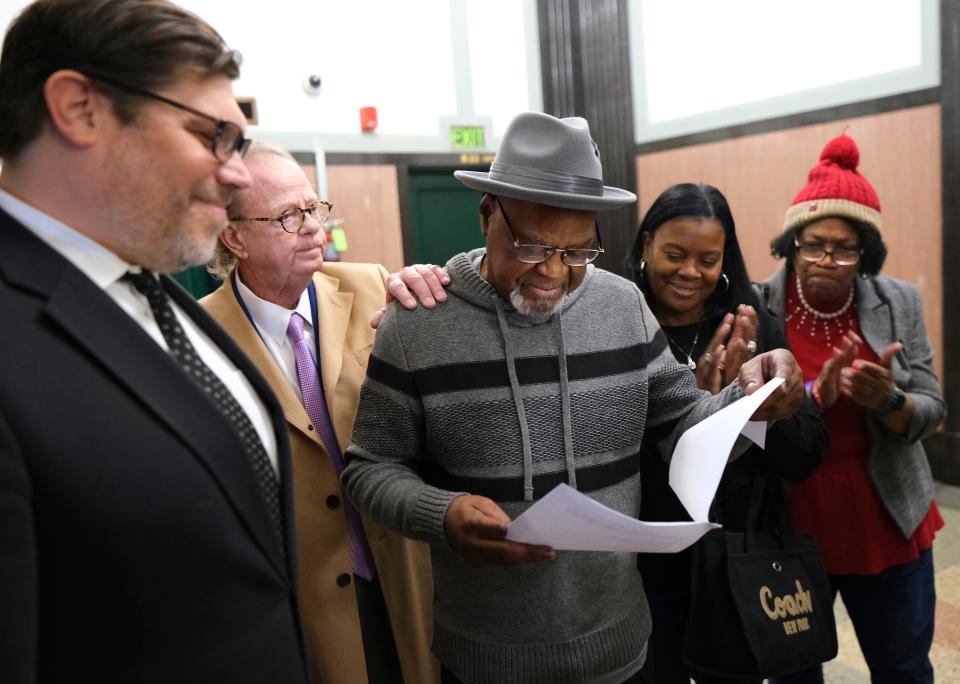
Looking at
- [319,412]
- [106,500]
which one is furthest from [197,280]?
[106,500]

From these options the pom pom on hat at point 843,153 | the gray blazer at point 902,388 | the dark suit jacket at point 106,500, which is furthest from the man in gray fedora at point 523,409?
the pom pom on hat at point 843,153

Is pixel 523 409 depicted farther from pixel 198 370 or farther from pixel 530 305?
pixel 198 370

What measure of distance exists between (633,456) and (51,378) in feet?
3.28

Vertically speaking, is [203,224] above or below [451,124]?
below

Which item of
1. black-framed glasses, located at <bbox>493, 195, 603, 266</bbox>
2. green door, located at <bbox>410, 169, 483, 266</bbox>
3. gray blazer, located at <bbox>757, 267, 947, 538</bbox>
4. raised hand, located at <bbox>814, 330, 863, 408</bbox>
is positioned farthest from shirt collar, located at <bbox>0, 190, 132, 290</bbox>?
green door, located at <bbox>410, 169, 483, 266</bbox>

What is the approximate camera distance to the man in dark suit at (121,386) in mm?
720

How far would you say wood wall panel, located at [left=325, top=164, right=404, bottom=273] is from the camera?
17.4 ft

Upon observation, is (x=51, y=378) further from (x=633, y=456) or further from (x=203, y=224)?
(x=633, y=456)

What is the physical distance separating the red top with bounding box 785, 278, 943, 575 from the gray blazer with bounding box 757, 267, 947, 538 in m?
0.03

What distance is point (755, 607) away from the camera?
158 centimetres

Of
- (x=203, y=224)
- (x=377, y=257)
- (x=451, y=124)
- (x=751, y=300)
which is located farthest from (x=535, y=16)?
(x=203, y=224)

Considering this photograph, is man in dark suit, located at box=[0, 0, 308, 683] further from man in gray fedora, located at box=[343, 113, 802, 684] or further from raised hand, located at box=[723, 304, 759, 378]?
raised hand, located at box=[723, 304, 759, 378]

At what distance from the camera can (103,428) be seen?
2.44 feet

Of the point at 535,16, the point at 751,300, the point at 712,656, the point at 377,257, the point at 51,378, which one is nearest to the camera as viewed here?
the point at 51,378
